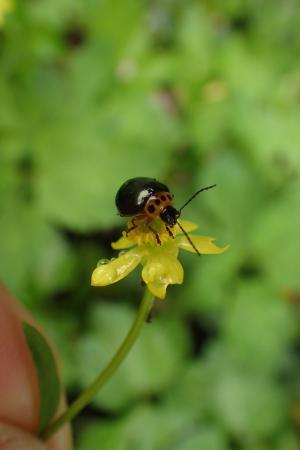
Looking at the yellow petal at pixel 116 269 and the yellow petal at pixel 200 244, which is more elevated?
the yellow petal at pixel 116 269

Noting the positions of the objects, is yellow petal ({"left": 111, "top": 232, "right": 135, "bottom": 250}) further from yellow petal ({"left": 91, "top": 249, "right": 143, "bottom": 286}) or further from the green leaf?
the green leaf

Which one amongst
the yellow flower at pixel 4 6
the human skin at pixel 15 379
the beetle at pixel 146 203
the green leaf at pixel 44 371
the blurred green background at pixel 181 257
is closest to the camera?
the beetle at pixel 146 203

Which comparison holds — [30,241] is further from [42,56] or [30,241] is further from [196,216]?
[42,56]

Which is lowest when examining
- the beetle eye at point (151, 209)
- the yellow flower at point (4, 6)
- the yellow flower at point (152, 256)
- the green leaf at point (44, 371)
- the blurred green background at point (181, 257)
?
the blurred green background at point (181, 257)

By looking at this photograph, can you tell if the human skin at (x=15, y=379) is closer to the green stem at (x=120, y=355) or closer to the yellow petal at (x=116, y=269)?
the green stem at (x=120, y=355)

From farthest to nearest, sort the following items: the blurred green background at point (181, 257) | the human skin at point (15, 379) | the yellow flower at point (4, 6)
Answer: the yellow flower at point (4, 6), the blurred green background at point (181, 257), the human skin at point (15, 379)

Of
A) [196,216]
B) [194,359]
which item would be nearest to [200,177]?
[196,216]

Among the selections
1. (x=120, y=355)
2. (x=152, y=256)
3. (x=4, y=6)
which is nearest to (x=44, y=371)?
(x=120, y=355)

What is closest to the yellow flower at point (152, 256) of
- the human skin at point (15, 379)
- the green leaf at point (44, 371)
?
the green leaf at point (44, 371)
